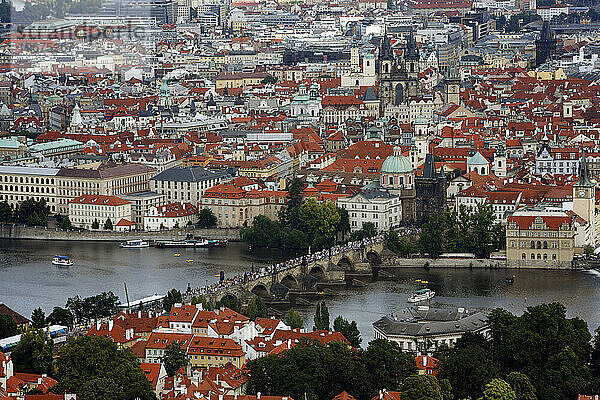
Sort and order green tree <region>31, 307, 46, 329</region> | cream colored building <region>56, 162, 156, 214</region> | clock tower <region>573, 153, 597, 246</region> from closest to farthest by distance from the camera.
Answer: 1. green tree <region>31, 307, 46, 329</region>
2. clock tower <region>573, 153, 597, 246</region>
3. cream colored building <region>56, 162, 156, 214</region>

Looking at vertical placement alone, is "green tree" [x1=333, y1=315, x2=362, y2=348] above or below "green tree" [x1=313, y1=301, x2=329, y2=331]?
above

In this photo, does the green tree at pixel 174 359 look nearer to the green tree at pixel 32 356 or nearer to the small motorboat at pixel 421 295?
the green tree at pixel 32 356

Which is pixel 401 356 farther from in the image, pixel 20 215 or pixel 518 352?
pixel 20 215

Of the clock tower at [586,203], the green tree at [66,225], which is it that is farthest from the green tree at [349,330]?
the green tree at [66,225]

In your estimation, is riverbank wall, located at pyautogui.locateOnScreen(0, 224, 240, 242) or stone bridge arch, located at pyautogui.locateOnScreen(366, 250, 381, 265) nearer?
stone bridge arch, located at pyautogui.locateOnScreen(366, 250, 381, 265)

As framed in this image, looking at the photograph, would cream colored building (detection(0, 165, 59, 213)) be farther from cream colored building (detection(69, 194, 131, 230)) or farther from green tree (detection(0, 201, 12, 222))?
cream colored building (detection(69, 194, 131, 230))

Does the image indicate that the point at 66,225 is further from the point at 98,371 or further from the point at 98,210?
the point at 98,371

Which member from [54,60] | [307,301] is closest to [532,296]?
[307,301]

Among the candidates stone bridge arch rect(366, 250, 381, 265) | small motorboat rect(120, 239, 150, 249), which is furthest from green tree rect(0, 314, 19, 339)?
small motorboat rect(120, 239, 150, 249)
